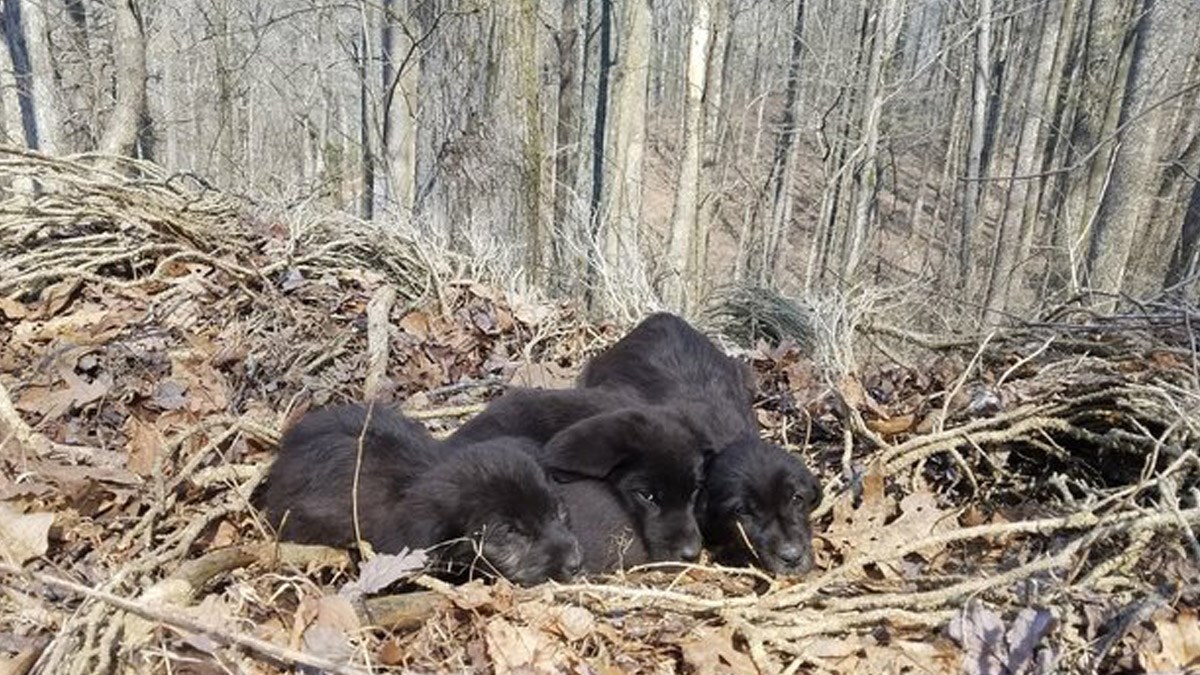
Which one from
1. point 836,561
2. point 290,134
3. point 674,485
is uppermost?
point 674,485

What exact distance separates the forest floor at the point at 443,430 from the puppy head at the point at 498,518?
0.27 m

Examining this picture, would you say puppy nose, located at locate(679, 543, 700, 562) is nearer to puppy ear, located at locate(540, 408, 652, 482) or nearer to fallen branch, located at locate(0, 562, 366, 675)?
puppy ear, located at locate(540, 408, 652, 482)

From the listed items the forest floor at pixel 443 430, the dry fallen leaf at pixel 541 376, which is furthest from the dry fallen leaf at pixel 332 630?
the dry fallen leaf at pixel 541 376

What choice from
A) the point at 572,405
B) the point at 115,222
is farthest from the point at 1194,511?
the point at 115,222

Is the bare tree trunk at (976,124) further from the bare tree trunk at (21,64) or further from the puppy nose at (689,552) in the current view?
the bare tree trunk at (21,64)

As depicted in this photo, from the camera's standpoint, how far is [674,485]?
4.09m

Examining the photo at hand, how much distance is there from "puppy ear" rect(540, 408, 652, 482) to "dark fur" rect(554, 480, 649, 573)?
0.07 metres

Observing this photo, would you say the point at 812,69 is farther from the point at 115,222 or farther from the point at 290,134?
the point at 115,222

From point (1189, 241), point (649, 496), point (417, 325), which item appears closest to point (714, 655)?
point (649, 496)

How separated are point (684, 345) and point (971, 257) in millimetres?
16693

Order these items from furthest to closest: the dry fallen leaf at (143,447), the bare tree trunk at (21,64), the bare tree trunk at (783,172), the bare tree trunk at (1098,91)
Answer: the bare tree trunk at (783,172) < the bare tree trunk at (1098,91) < the bare tree trunk at (21,64) < the dry fallen leaf at (143,447)

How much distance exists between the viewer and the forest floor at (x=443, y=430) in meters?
2.69

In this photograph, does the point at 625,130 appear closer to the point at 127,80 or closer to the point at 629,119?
the point at 629,119

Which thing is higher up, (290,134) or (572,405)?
(572,405)
